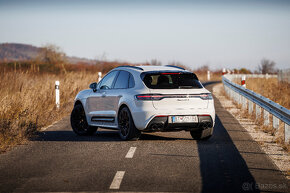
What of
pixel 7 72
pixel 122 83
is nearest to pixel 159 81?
pixel 122 83

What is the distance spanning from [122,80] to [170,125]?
5.72 feet

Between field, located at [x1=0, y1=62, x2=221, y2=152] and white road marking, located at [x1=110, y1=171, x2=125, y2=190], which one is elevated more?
field, located at [x1=0, y1=62, x2=221, y2=152]

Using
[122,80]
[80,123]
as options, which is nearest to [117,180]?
[122,80]

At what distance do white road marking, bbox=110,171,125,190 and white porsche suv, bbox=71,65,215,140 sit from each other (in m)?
2.81

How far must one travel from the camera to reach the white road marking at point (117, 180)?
677 centimetres

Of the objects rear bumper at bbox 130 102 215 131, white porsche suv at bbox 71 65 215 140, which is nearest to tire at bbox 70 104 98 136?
white porsche suv at bbox 71 65 215 140

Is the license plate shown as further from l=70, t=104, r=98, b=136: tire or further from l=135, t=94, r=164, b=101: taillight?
l=70, t=104, r=98, b=136: tire

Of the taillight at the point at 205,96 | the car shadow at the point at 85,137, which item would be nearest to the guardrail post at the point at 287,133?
the taillight at the point at 205,96

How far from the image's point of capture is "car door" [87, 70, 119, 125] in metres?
11.7

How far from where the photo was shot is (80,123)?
12.8 metres

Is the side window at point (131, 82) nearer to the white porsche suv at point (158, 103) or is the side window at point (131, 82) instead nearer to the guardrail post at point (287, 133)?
the white porsche suv at point (158, 103)

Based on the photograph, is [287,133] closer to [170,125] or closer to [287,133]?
[287,133]

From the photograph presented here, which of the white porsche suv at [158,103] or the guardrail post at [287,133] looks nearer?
the white porsche suv at [158,103]

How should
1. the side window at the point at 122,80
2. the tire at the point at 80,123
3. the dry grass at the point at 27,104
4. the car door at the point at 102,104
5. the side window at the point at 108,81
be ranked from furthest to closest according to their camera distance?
1. the tire at the point at 80,123
2. the side window at the point at 108,81
3. the car door at the point at 102,104
4. the dry grass at the point at 27,104
5. the side window at the point at 122,80
